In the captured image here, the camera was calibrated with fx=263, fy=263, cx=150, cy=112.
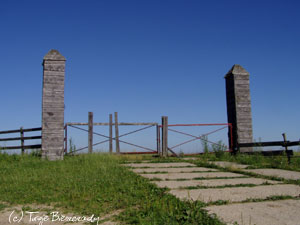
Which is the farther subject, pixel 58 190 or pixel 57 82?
pixel 57 82

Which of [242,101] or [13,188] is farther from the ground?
[242,101]

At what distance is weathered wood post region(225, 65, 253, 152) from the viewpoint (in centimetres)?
954

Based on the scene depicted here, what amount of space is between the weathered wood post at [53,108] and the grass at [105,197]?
2.45 m

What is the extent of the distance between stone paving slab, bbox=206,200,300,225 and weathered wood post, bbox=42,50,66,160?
6.35 metres

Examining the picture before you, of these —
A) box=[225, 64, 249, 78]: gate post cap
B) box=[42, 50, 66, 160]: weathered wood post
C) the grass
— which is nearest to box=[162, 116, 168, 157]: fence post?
box=[225, 64, 249, 78]: gate post cap

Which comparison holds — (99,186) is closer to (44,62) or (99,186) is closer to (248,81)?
(44,62)

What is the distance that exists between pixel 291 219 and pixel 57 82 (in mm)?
7447

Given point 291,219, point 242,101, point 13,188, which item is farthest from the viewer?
point 242,101

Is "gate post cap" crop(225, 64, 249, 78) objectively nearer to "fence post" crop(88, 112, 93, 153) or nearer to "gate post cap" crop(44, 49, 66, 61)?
"fence post" crop(88, 112, 93, 153)

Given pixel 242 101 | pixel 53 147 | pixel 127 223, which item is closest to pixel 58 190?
pixel 127 223

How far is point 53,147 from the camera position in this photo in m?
8.12

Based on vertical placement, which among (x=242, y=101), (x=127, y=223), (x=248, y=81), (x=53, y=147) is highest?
(x=248, y=81)

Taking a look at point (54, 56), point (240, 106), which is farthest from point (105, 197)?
point (240, 106)

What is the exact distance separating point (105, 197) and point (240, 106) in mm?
7334
